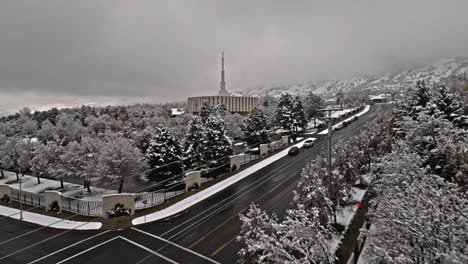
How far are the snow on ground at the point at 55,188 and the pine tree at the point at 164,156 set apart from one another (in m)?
7.10

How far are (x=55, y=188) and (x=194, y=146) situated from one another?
72.0ft

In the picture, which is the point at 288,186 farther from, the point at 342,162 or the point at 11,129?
the point at 11,129

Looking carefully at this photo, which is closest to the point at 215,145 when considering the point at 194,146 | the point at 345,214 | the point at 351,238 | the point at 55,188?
the point at 194,146

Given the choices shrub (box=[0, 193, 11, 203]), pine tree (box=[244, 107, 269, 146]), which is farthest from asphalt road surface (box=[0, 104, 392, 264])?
pine tree (box=[244, 107, 269, 146])

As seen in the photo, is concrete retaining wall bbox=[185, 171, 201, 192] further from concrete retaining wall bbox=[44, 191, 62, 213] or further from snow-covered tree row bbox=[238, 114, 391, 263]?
concrete retaining wall bbox=[44, 191, 62, 213]

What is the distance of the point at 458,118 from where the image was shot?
23156 millimetres

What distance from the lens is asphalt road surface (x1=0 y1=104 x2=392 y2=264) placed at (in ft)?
52.4

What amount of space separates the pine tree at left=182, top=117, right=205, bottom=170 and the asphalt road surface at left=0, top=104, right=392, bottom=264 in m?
10.7

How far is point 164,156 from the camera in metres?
33.4

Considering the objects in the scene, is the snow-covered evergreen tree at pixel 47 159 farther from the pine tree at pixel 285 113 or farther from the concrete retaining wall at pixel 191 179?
the pine tree at pixel 285 113

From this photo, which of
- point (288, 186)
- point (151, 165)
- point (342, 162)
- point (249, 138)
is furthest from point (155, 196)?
point (249, 138)

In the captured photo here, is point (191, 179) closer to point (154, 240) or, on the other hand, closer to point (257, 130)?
point (154, 240)

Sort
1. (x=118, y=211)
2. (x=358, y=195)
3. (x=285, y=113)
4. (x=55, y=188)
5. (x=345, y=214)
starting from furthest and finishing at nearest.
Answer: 1. (x=285, y=113)
2. (x=55, y=188)
3. (x=358, y=195)
4. (x=118, y=211)
5. (x=345, y=214)

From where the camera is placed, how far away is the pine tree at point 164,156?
33062mm
